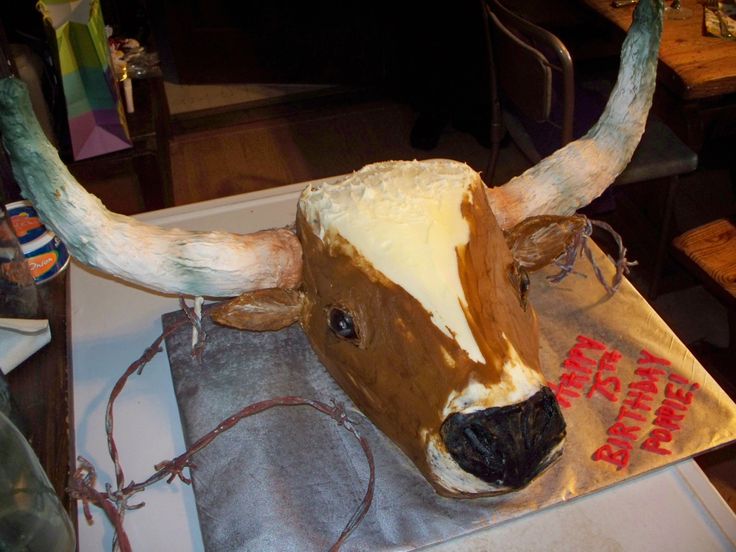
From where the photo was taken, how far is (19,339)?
118 centimetres

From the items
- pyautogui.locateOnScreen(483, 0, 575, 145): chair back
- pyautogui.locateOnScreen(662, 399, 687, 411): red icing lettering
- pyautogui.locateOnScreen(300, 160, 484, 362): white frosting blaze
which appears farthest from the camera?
pyautogui.locateOnScreen(483, 0, 575, 145): chair back

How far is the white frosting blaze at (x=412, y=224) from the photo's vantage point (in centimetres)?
92

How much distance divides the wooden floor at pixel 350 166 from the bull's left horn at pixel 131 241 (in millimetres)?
1007

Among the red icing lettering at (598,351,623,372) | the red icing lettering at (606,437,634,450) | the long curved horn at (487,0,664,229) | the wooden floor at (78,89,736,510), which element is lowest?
the wooden floor at (78,89,736,510)

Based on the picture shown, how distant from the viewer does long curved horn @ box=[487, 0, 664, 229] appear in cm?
112

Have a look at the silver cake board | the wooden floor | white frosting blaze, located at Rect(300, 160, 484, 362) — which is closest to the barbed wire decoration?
the silver cake board

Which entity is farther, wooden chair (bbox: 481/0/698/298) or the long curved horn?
wooden chair (bbox: 481/0/698/298)

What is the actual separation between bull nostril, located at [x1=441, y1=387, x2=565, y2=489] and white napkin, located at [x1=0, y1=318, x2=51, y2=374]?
68 centimetres

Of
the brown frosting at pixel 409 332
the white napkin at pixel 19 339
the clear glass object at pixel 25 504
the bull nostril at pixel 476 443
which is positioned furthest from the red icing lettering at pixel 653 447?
the white napkin at pixel 19 339

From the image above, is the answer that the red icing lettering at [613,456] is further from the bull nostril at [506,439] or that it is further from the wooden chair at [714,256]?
the wooden chair at [714,256]

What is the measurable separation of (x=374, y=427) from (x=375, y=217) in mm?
327

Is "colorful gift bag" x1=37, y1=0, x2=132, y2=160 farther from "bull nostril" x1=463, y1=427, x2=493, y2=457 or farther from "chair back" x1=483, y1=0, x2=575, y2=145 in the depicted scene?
"bull nostril" x1=463, y1=427, x2=493, y2=457

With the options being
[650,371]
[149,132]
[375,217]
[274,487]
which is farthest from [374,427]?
[149,132]

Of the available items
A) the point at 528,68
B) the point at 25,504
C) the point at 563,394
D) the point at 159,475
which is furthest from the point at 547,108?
the point at 25,504
